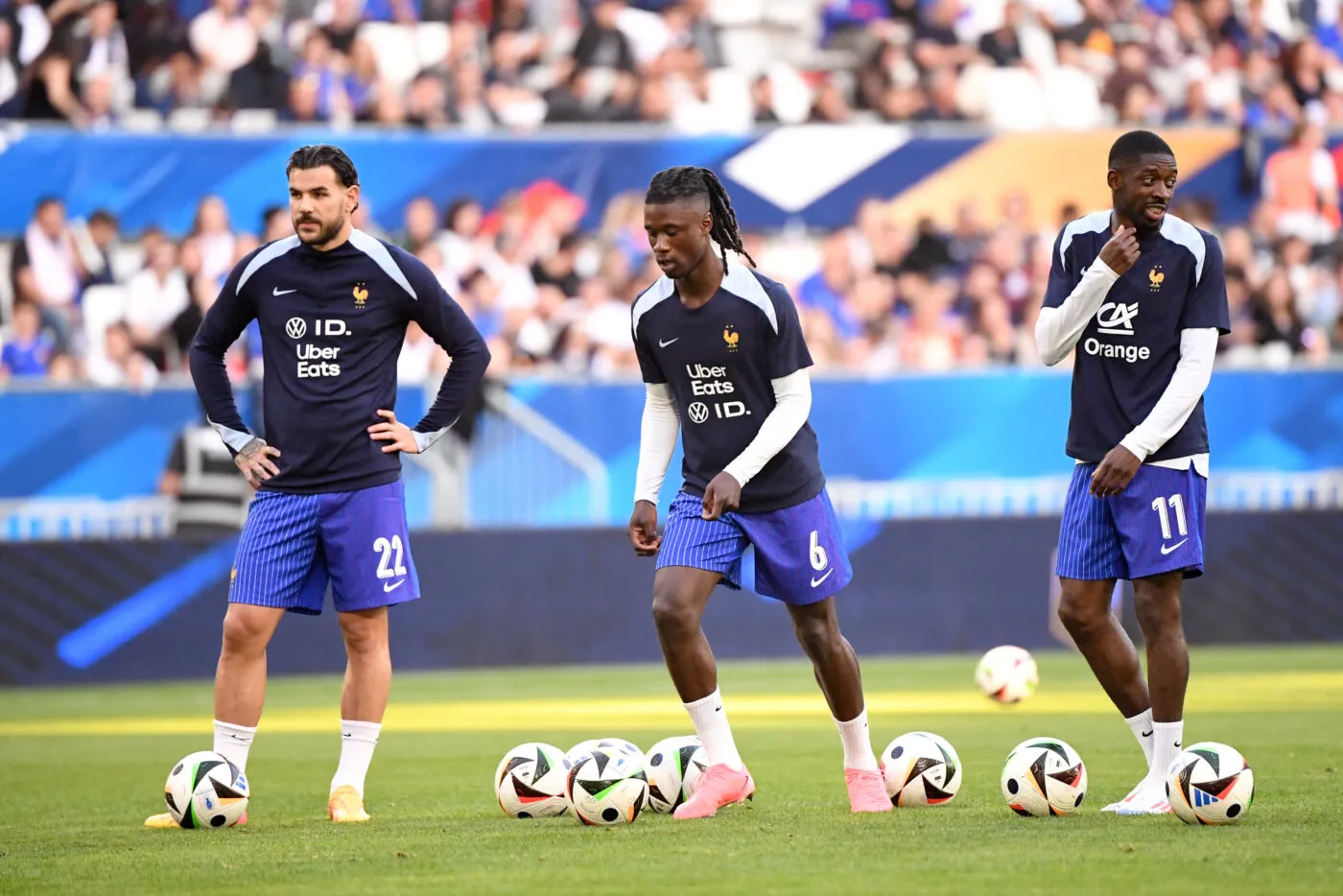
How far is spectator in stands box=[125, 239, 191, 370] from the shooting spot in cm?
1934

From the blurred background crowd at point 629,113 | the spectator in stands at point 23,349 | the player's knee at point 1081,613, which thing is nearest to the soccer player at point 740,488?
the player's knee at point 1081,613

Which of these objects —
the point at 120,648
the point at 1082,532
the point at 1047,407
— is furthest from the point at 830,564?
the point at 1047,407

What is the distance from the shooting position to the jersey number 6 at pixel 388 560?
29.0 ft

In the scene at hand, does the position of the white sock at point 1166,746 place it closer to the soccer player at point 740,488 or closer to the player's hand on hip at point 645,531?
the soccer player at point 740,488

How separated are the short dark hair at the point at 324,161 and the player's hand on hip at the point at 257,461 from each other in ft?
3.74

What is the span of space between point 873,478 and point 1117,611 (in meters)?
2.64

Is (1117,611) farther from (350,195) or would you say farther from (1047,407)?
(350,195)

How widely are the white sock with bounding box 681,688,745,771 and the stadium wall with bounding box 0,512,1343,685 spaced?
9.88 m

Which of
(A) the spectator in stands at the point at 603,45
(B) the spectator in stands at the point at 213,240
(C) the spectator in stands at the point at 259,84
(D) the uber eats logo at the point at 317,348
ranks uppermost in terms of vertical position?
(A) the spectator in stands at the point at 603,45

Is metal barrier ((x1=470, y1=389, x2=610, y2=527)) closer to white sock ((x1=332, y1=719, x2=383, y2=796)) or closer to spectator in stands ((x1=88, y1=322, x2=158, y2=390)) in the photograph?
spectator in stands ((x1=88, y1=322, x2=158, y2=390))

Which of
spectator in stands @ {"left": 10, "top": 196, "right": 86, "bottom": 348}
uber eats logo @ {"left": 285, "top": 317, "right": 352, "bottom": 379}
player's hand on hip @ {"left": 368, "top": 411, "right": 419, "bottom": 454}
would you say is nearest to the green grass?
player's hand on hip @ {"left": 368, "top": 411, "right": 419, "bottom": 454}

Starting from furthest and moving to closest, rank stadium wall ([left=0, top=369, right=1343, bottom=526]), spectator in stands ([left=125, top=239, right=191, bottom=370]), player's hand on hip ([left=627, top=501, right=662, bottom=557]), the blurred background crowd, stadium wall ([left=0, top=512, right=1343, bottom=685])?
the blurred background crowd, spectator in stands ([left=125, top=239, right=191, bottom=370]), stadium wall ([left=0, top=369, right=1343, bottom=526]), stadium wall ([left=0, top=512, right=1343, bottom=685]), player's hand on hip ([left=627, top=501, right=662, bottom=557])

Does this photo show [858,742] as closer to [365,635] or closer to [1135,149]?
[365,635]

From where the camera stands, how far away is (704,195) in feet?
27.4
